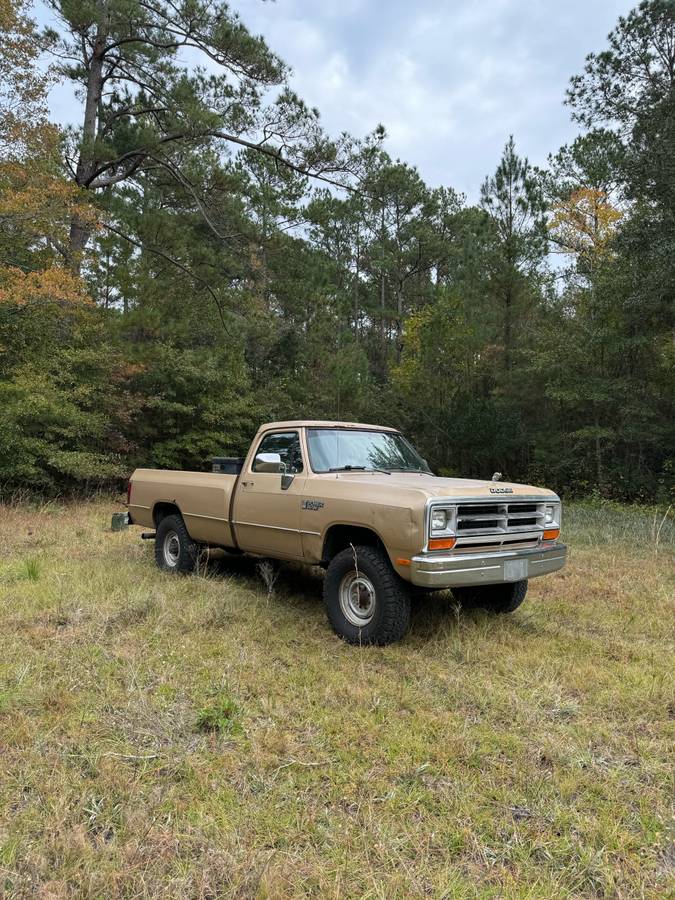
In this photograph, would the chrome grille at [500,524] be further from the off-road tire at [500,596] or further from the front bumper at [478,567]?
the off-road tire at [500,596]

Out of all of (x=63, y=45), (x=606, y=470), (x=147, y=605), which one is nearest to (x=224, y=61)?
(x=63, y=45)

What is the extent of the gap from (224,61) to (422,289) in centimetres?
1638

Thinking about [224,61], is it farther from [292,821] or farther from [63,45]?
[292,821]

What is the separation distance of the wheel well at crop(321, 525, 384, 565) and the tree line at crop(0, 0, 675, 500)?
936cm

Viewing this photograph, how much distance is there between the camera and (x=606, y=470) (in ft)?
62.3

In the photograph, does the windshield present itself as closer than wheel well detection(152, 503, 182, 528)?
Yes

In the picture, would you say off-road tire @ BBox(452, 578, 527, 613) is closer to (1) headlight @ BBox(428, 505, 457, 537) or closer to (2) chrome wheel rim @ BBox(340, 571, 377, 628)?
(2) chrome wheel rim @ BBox(340, 571, 377, 628)

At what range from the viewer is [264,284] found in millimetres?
18078

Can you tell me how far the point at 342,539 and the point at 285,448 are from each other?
129 centimetres

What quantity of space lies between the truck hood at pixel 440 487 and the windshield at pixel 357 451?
207 mm

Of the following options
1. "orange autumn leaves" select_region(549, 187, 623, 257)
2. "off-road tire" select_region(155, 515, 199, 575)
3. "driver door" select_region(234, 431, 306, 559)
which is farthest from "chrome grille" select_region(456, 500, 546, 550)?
"orange autumn leaves" select_region(549, 187, 623, 257)

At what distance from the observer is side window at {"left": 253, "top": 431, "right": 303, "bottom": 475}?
5571mm

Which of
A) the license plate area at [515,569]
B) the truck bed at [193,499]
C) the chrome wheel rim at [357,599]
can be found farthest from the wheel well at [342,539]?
the truck bed at [193,499]

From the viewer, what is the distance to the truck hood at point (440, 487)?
4.36 meters
